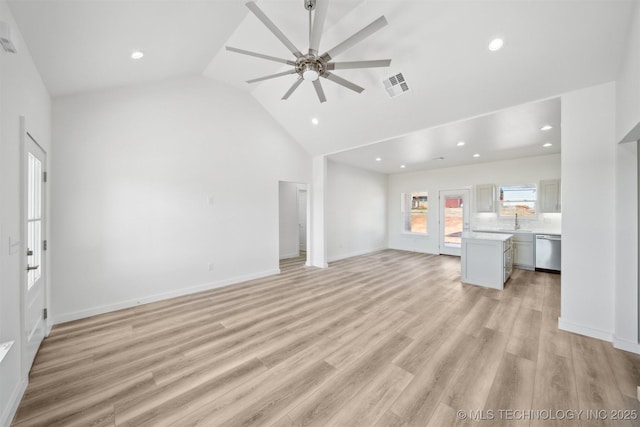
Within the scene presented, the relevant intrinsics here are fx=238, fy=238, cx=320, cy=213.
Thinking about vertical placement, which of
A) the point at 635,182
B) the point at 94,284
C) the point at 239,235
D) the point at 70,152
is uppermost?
the point at 70,152

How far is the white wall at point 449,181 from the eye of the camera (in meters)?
5.95

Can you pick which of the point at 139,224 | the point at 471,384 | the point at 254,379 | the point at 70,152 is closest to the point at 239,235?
the point at 139,224

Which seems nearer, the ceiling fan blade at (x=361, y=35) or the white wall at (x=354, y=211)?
the ceiling fan blade at (x=361, y=35)

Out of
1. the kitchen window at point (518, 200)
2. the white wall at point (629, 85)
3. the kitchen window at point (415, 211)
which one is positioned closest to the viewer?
the white wall at point (629, 85)

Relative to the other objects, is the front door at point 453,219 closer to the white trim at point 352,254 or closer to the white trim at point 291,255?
the white trim at point 352,254

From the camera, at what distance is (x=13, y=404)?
5.48 ft

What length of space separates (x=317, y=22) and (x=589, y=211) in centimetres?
353

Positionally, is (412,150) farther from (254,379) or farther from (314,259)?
(254,379)

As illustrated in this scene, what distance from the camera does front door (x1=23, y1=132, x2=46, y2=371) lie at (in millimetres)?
2148

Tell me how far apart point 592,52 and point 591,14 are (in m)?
0.42

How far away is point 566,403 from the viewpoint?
1.76 meters

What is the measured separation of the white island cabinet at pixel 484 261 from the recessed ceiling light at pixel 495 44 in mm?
3064

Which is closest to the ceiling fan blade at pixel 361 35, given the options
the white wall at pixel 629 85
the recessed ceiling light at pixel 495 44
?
the recessed ceiling light at pixel 495 44

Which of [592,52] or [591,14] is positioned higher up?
[591,14]
